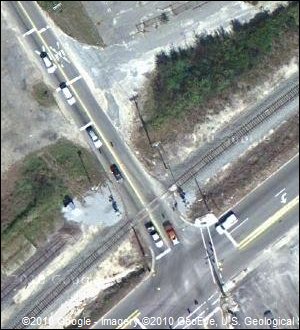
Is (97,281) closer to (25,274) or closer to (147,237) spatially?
(147,237)

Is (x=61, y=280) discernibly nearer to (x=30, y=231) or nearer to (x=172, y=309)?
(x=30, y=231)

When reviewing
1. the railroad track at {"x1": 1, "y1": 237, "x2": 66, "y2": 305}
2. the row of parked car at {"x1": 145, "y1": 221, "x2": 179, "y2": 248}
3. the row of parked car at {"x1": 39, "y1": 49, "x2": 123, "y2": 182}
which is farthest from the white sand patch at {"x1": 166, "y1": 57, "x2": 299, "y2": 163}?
the railroad track at {"x1": 1, "y1": 237, "x2": 66, "y2": 305}

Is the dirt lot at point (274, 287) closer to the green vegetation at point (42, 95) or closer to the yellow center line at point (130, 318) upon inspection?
the yellow center line at point (130, 318)

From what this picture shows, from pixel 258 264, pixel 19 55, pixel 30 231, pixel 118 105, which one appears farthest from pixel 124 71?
pixel 258 264

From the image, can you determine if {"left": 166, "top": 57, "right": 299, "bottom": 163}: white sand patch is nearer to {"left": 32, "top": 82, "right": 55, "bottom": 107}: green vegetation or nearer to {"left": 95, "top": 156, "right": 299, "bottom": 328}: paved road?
{"left": 95, "top": 156, "right": 299, "bottom": 328}: paved road

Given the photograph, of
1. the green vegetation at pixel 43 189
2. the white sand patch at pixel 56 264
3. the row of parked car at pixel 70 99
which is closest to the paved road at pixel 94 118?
the row of parked car at pixel 70 99
